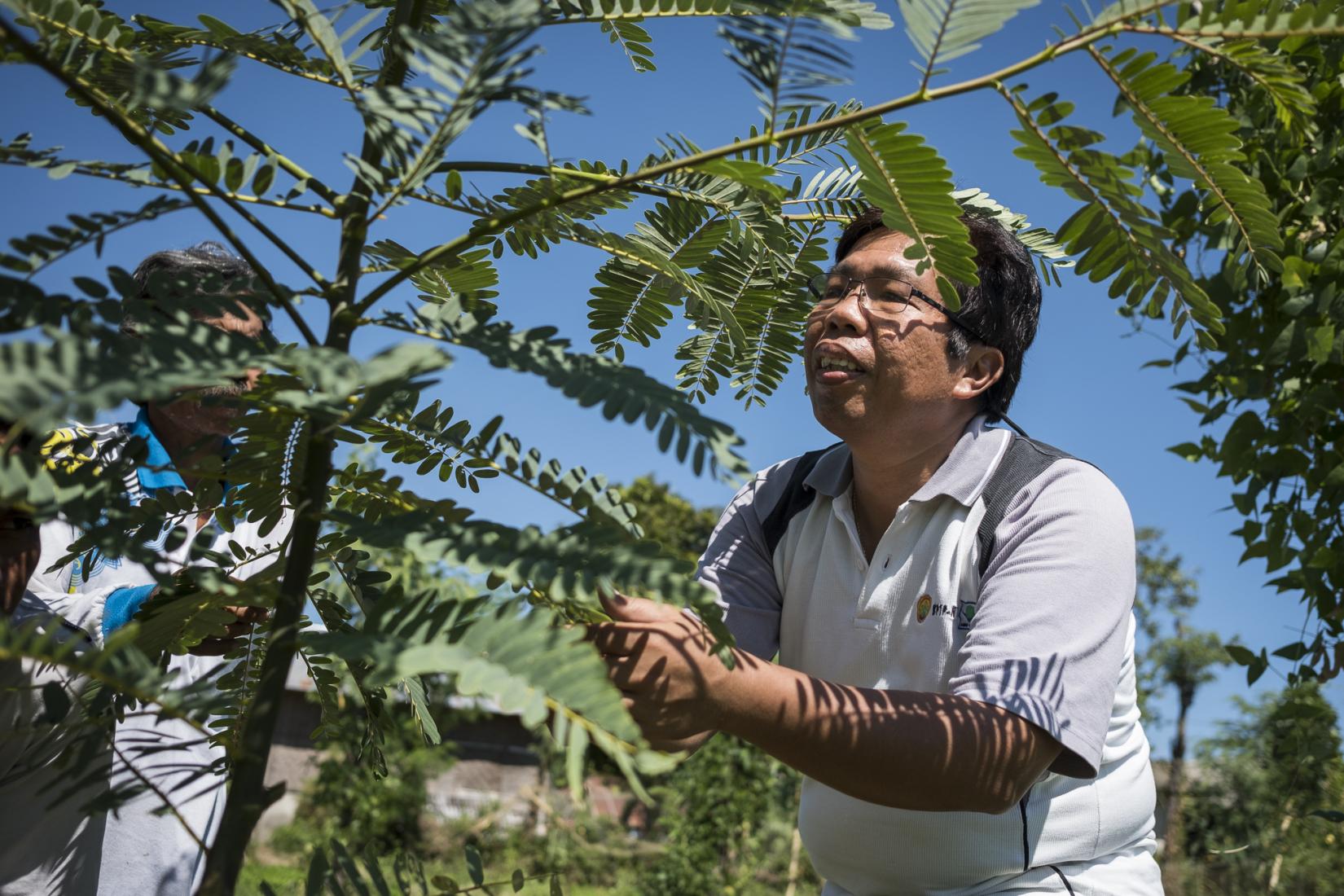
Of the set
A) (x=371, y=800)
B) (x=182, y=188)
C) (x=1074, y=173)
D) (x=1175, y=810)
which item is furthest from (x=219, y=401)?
(x=1175, y=810)

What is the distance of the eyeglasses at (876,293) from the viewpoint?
1.64 meters

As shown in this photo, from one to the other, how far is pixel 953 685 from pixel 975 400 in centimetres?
66

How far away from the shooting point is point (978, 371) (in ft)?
5.88

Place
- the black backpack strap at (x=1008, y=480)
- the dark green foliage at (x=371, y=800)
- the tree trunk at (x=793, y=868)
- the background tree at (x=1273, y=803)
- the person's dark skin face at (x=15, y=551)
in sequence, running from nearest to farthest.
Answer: the person's dark skin face at (x=15, y=551)
the black backpack strap at (x=1008, y=480)
the background tree at (x=1273, y=803)
the tree trunk at (x=793, y=868)
the dark green foliage at (x=371, y=800)

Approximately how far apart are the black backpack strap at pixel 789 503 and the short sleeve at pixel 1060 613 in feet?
1.48

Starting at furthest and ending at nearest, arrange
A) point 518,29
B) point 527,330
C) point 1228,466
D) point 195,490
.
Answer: point 1228,466
point 195,490
point 527,330
point 518,29

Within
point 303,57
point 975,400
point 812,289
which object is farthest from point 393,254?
point 975,400

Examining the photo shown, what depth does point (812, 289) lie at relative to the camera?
5.71ft

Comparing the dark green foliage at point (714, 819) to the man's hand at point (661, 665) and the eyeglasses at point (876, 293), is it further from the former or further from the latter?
the man's hand at point (661, 665)

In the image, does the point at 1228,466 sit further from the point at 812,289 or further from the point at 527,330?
the point at 527,330

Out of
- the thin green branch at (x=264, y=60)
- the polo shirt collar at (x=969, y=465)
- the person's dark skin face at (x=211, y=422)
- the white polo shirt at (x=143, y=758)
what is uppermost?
the thin green branch at (x=264, y=60)

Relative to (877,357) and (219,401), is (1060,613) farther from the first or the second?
(219,401)

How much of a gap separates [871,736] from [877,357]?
2.13ft

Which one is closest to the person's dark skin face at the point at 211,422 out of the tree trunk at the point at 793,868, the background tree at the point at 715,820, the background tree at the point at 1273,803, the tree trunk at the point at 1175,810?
the background tree at the point at 1273,803
